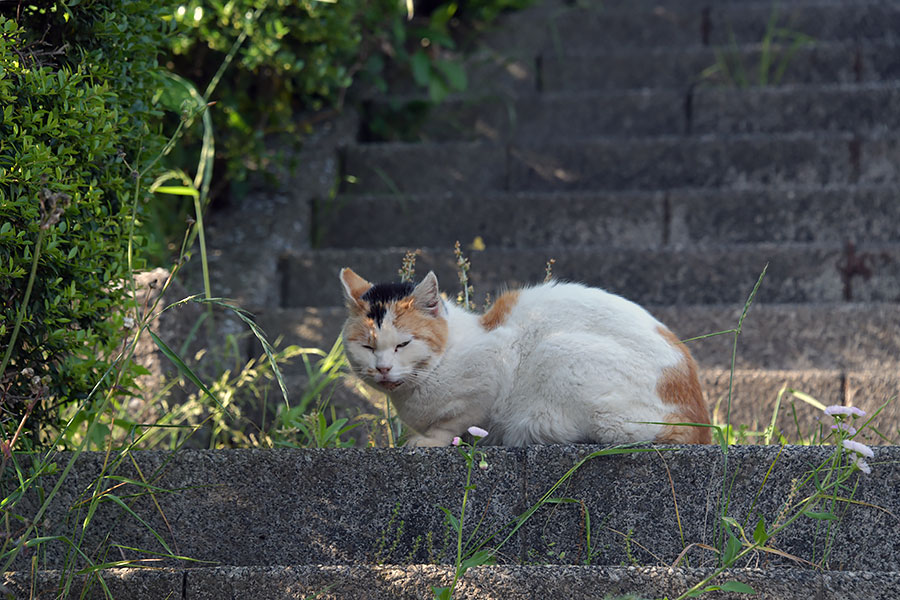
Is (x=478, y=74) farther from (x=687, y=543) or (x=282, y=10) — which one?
(x=687, y=543)

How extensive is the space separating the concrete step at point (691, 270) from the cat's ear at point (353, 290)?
1185 mm

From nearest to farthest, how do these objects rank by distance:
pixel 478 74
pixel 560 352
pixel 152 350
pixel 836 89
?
1. pixel 560 352
2. pixel 152 350
3. pixel 836 89
4. pixel 478 74

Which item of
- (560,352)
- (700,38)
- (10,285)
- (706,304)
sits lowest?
(706,304)

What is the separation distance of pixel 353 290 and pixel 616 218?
1.91 meters

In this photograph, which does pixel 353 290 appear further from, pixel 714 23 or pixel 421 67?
pixel 714 23

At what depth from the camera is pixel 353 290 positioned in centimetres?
248

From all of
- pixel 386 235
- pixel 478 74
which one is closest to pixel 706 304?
pixel 386 235

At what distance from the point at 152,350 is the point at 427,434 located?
1191mm

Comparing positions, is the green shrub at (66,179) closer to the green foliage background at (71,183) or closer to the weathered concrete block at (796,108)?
the green foliage background at (71,183)

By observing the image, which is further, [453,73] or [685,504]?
[453,73]

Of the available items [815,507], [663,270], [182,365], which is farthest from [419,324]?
[663,270]

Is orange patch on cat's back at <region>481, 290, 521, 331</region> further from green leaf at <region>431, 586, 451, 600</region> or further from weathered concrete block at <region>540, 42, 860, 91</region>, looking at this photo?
weathered concrete block at <region>540, 42, 860, 91</region>

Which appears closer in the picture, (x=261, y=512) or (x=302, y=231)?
(x=261, y=512)

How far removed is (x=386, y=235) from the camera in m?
4.26
